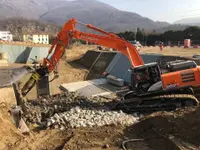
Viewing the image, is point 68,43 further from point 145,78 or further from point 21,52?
point 21,52

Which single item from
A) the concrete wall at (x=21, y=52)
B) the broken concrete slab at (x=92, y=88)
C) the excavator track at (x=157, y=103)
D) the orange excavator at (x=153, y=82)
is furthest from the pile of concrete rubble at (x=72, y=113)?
the concrete wall at (x=21, y=52)

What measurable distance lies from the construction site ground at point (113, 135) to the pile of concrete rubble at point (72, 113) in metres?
0.41

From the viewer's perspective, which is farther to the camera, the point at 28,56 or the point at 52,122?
the point at 28,56

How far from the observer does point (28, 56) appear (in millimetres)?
30844

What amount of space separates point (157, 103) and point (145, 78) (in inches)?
40.0

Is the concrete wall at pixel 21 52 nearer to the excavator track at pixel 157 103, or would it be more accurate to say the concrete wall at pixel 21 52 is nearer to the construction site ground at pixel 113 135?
the excavator track at pixel 157 103

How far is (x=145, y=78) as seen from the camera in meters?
10.7

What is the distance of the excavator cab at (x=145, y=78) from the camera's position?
10.6 meters

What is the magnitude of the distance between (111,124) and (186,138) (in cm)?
259

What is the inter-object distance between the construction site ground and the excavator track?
122 centimetres

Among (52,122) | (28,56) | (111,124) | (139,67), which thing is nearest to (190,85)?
(139,67)

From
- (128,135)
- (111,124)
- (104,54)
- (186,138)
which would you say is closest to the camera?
(186,138)

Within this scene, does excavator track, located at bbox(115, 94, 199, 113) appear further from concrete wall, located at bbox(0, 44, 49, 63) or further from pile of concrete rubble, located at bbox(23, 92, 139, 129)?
concrete wall, located at bbox(0, 44, 49, 63)

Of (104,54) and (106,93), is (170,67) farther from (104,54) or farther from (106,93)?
(104,54)
